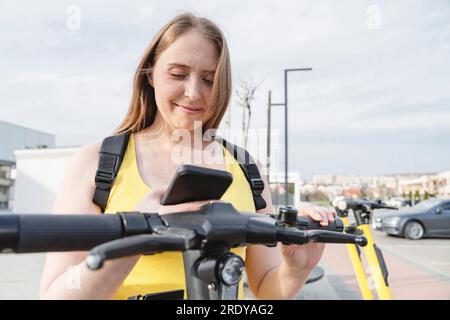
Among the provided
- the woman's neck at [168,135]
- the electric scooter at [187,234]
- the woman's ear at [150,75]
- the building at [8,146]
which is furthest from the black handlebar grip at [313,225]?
the building at [8,146]

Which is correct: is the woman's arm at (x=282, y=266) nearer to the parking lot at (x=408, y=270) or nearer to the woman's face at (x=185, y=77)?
the woman's face at (x=185, y=77)

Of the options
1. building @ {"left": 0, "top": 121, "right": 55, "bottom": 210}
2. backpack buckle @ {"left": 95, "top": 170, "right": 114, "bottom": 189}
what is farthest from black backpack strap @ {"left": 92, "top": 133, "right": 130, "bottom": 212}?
building @ {"left": 0, "top": 121, "right": 55, "bottom": 210}

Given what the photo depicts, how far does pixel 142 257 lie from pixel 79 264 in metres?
0.26

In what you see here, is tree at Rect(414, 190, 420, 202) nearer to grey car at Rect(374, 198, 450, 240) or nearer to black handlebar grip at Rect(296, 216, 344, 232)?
grey car at Rect(374, 198, 450, 240)

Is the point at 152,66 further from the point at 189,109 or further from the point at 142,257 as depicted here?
the point at 142,257

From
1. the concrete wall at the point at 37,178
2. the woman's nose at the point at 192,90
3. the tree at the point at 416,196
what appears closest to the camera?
the woman's nose at the point at 192,90

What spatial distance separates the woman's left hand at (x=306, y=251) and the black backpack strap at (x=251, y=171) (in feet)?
0.95

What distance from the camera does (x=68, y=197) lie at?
4.13ft

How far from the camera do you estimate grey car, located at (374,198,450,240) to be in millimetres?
12547

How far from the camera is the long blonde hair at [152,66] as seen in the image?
140 centimetres

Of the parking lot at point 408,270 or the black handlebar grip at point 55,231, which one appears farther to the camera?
the parking lot at point 408,270
